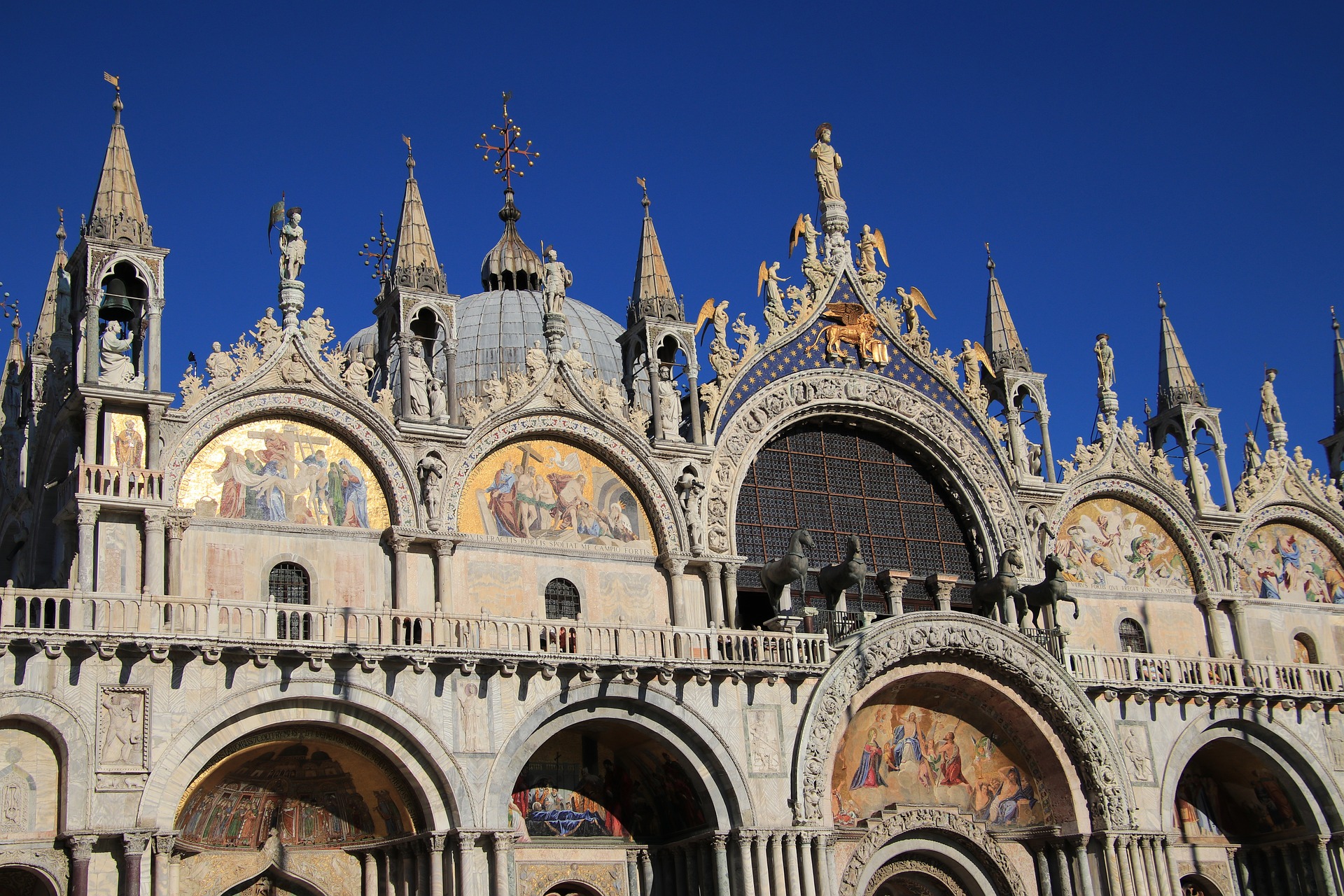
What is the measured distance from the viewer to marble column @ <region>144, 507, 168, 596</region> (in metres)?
25.2

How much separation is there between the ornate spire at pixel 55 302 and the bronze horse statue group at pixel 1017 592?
1828 centimetres

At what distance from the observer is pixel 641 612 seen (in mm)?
29656

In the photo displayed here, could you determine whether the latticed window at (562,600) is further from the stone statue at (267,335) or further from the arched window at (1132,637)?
the arched window at (1132,637)

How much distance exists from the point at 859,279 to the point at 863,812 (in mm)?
11343

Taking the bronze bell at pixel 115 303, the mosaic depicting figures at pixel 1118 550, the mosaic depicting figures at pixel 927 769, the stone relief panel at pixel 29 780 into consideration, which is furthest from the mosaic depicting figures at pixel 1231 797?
the bronze bell at pixel 115 303

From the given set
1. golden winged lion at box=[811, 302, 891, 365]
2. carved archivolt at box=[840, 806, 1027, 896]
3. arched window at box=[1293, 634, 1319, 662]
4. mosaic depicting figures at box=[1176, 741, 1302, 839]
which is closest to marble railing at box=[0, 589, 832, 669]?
carved archivolt at box=[840, 806, 1027, 896]

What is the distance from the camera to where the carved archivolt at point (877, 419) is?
104ft

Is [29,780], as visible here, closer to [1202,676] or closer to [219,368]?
[219,368]

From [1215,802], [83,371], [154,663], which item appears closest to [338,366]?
[83,371]

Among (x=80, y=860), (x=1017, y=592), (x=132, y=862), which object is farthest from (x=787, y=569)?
(x=80, y=860)

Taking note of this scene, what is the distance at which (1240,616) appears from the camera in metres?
35.8

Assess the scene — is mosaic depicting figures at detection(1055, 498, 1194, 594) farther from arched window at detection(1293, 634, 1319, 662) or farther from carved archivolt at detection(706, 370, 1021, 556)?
arched window at detection(1293, 634, 1319, 662)

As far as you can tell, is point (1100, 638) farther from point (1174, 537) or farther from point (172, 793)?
point (172, 793)

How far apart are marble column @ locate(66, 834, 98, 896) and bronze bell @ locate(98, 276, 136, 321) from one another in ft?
29.1
